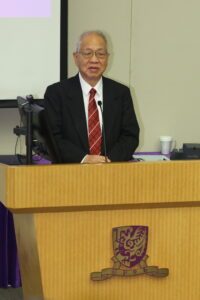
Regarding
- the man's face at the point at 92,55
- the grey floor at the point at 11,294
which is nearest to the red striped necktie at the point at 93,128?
the man's face at the point at 92,55

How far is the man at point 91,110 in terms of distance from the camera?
3.14m

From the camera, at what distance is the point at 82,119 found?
3209 mm

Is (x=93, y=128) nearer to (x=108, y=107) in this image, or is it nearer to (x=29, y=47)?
(x=108, y=107)

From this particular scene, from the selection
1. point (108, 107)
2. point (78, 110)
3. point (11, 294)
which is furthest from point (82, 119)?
point (11, 294)

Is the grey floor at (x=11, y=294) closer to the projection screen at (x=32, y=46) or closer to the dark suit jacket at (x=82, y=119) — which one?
the dark suit jacket at (x=82, y=119)

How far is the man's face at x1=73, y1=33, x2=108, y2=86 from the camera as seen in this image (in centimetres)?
314

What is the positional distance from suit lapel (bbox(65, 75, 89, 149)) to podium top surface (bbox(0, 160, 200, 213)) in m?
1.46

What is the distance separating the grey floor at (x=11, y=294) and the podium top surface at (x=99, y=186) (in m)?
2.21

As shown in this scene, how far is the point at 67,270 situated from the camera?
1756 millimetres

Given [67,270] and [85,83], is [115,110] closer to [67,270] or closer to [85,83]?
[85,83]

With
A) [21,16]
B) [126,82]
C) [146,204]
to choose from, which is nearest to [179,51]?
[126,82]

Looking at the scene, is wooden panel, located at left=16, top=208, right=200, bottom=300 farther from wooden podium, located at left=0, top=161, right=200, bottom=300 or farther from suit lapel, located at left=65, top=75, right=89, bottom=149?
suit lapel, located at left=65, top=75, right=89, bottom=149

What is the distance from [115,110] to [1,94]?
1409mm

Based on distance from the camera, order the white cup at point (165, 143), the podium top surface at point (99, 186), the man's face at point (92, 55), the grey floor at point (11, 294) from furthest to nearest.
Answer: the white cup at point (165, 143) < the grey floor at point (11, 294) < the man's face at point (92, 55) < the podium top surface at point (99, 186)
